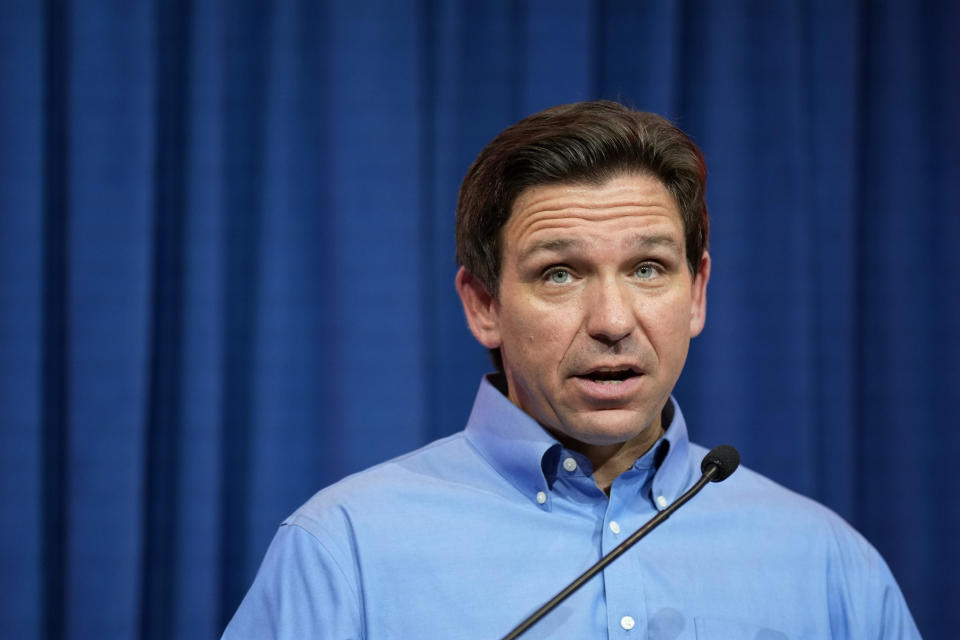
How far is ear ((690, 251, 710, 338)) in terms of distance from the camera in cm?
148

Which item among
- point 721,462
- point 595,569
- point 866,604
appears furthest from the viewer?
point 866,604

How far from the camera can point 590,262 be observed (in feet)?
4.36

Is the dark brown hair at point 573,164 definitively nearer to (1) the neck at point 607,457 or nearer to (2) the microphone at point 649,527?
(1) the neck at point 607,457

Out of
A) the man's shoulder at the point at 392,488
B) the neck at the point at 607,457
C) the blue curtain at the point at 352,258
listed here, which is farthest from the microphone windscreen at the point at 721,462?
the blue curtain at the point at 352,258

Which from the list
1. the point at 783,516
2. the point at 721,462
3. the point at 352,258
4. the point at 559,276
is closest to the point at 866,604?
the point at 783,516

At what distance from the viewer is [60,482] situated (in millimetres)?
1931

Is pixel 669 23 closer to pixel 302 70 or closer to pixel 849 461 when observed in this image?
pixel 302 70

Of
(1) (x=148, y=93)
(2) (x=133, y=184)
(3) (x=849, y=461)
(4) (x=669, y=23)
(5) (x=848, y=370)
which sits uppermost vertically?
(4) (x=669, y=23)

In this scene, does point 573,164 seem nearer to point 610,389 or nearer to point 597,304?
point 597,304

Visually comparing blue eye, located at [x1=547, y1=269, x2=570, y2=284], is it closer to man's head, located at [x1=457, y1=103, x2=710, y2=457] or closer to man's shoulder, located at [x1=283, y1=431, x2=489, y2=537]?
man's head, located at [x1=457, y1=103, x2=710, y2=457]

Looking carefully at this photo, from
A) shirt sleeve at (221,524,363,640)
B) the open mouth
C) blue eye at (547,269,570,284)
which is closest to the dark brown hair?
blue eye at (547,269,570,284)

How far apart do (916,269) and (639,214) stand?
1.31 meters

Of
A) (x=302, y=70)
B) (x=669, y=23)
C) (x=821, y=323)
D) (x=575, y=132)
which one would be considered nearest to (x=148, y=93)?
(x=302, y=70)

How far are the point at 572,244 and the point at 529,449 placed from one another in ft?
0.92
